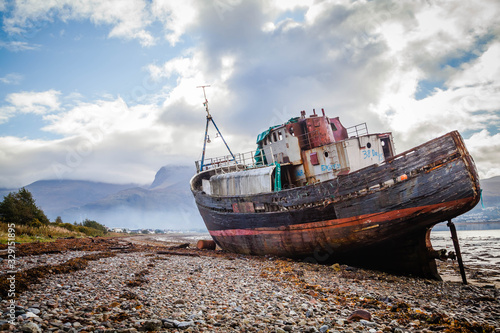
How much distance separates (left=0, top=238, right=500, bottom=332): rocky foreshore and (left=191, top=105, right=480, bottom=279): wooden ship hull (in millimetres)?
1541

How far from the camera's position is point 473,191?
8242mm

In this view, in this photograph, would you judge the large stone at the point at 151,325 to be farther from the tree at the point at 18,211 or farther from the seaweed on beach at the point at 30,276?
the tree at the point at 18,211

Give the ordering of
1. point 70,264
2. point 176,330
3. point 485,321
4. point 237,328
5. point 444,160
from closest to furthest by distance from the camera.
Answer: point 176,330, point 237,328, point 485,321, point 70,264, point 444,160

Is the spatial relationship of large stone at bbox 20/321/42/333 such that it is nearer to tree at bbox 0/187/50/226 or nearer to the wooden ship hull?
the wooden ship hull

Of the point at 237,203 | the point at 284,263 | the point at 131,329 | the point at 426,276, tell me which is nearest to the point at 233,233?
the point at 237,203

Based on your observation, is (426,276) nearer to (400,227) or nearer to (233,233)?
(400,227)

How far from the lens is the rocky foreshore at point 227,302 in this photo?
3.93 metres

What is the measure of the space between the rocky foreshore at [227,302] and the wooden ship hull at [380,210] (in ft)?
5.06

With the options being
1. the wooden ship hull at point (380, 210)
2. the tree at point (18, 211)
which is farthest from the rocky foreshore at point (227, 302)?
the tree at point (18, 211)

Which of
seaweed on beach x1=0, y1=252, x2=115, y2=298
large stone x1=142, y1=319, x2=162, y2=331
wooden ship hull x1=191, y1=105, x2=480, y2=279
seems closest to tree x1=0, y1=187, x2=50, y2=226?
seaweed on beach x1=0, y1=252, x2=115, y2=298

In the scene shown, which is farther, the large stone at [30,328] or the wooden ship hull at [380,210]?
the wooden ship hull at [380,210]

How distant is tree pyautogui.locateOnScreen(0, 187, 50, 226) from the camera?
2028 centimetres

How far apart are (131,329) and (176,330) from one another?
0.61m

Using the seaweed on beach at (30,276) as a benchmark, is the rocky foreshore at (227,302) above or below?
below
